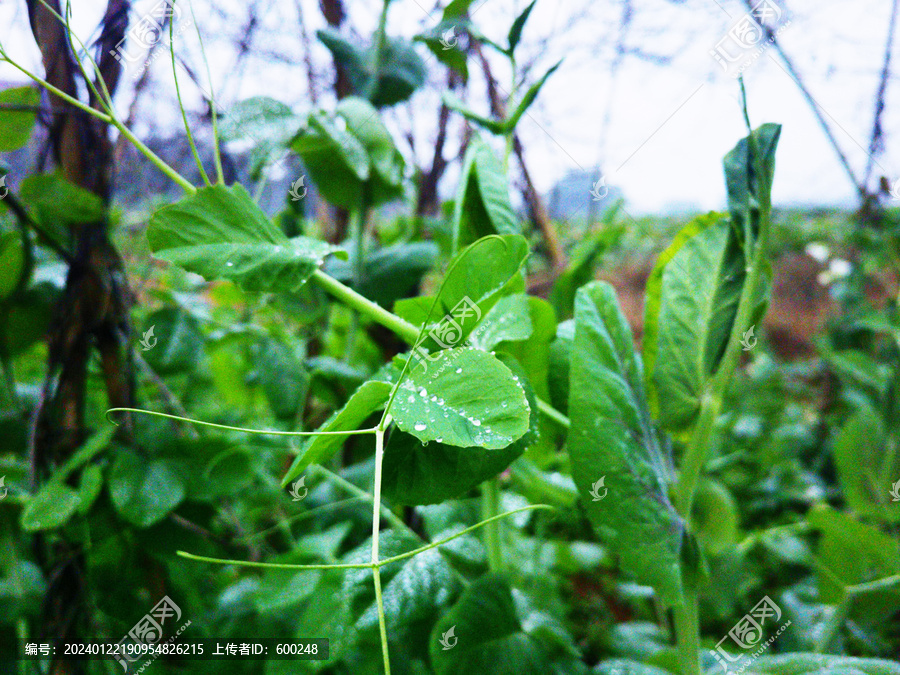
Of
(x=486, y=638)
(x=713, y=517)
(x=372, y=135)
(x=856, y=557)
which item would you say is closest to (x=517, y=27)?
(x=372, y=135)

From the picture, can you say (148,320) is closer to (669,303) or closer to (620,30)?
(669,303)

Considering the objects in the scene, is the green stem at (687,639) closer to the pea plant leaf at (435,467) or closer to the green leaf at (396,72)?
the pea plant leaf at (435,467)

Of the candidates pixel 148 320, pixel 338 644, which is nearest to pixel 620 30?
pixel 148 320

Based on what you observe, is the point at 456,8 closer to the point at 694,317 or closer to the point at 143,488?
the point at 694,317

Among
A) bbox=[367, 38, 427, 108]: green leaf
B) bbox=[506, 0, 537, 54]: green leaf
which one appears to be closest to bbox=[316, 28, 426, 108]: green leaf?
bbox=[367, 38, 427, 108]: green leaf

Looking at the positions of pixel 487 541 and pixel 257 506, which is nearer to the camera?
pixel 487 541

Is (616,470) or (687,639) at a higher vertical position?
(616,470)

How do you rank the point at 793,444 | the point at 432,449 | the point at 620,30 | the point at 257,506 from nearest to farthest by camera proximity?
the point at 432,449 < the point at 257,506 < the point at 620,30 < the point at 793,444
